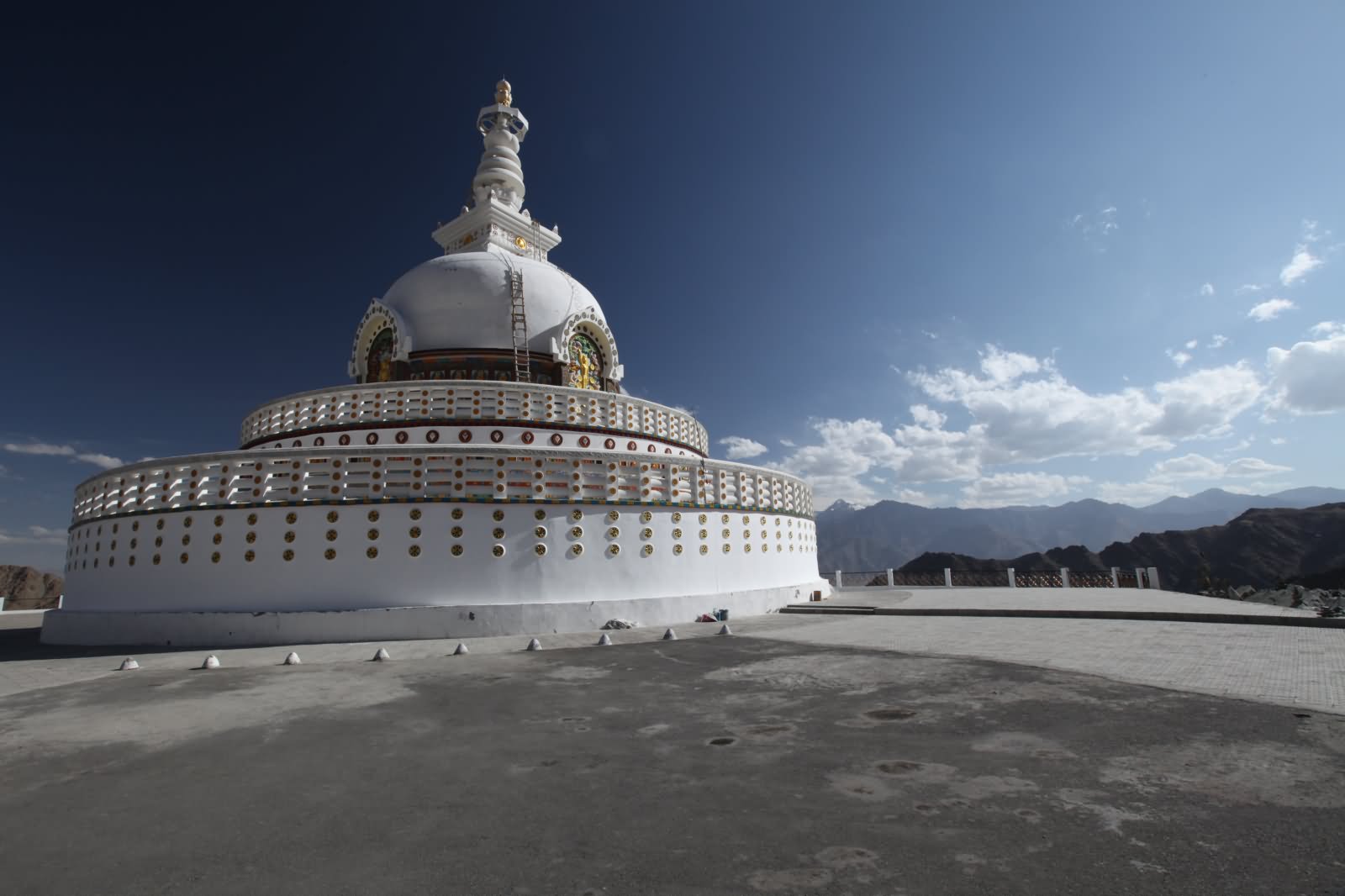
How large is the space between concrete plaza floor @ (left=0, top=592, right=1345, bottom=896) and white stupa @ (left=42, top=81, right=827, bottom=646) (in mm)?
4527

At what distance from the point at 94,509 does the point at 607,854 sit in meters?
18.7

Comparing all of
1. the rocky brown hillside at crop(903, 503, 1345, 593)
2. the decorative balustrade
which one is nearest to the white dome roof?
the decorative balustrade

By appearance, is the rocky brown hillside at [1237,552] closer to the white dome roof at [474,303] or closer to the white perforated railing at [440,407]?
the white dome roof at [474,303]

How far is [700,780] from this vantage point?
14.9 feet

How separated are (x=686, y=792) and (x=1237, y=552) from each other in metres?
117

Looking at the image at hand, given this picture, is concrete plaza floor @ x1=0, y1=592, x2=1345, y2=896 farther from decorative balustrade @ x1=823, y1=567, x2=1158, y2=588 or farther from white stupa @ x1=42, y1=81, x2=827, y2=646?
decorative balustrade @ x1=823, y1=567, x2=1158, y2=588

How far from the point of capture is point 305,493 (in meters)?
13.8

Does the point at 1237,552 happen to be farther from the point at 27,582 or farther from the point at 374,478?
the point at 27,582

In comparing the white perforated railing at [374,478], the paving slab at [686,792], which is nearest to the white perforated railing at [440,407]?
the white perforated railing at [374,478]

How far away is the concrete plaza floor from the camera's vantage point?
3225mm

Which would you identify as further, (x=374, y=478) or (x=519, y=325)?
(x=519, y=325)

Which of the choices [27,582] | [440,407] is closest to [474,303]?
[440,407]

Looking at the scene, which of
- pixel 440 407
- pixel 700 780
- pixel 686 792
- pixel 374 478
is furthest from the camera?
pixel 440 407

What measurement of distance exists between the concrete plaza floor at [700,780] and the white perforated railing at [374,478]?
5599 mm
